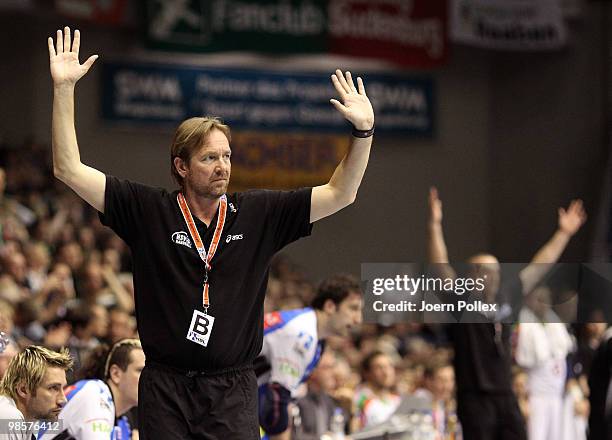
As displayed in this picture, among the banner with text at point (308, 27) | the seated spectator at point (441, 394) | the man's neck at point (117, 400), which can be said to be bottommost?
the seated spectator at point (441, 394)

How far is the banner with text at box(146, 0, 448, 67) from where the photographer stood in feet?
57.8

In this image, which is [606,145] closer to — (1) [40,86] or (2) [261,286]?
(1) [40,86]

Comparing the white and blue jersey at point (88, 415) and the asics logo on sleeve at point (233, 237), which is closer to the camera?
the asics logo on sleeve at point (233, 237)

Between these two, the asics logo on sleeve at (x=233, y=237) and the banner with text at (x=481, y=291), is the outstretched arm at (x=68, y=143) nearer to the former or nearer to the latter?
the asics logo on sleeve at (x=233, y=237)

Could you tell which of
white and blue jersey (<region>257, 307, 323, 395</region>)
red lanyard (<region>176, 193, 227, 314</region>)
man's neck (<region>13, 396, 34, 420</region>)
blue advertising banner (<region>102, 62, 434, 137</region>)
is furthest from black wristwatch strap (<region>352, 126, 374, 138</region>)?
blue advertising banner (<region>102, 62, 434, 137</region>)

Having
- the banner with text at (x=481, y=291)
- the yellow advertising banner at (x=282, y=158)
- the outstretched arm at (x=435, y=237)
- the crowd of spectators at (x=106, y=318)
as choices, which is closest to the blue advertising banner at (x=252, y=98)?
the yellow advertising banner at (x=282, y=158)

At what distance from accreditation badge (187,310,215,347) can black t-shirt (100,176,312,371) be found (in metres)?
0.02

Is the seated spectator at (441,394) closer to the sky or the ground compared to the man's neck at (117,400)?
closer to the ground

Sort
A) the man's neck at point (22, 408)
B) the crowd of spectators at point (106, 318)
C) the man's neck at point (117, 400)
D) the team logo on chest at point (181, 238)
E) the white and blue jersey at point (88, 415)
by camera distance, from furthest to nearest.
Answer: the crowd of spectators at point (106, 318) < the man's neck at point (117, 400) < the white and blue jersey at point (88, 415) < the man's neck at point (22, 408) < the team logo on chest at point (181, 238)

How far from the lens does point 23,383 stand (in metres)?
5.15

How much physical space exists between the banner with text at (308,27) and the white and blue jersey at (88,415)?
12.4 meters

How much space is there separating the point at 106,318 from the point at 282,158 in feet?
32.6

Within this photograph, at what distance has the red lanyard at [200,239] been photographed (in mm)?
4414

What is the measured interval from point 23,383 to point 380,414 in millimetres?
4977
